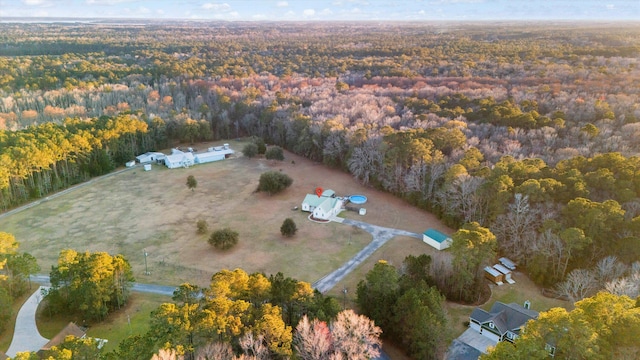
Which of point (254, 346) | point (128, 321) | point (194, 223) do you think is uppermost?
point (254, 346)

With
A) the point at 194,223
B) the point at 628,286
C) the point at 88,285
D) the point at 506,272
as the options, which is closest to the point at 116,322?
the point at 88,285

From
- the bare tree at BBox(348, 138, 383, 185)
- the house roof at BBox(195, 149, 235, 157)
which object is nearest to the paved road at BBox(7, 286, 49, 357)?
the house roof at BBox(195, 149, 235, 157)

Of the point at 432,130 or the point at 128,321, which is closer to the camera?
the point at 128,321

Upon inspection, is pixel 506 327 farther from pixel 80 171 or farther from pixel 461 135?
pixel 80 171

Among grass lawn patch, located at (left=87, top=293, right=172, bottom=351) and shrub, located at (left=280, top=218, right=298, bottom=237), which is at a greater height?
shrub, located at (left=280, top=218, right=298, bottom=237)

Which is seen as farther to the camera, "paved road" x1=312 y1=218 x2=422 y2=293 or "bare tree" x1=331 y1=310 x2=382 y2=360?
"paved road" x1=312 y1=218 x2=422 y2=293

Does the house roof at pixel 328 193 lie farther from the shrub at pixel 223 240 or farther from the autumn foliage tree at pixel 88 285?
the autumn foliage tree at pixel 88 285

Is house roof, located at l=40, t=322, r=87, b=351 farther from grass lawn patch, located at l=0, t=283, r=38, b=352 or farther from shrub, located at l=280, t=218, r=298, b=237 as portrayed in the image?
shrub, located at l=280, t=218, r=298, b=237

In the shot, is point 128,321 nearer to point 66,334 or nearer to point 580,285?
point 66,334
